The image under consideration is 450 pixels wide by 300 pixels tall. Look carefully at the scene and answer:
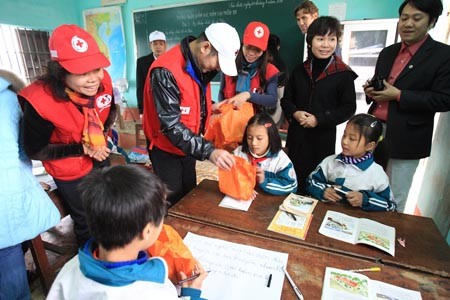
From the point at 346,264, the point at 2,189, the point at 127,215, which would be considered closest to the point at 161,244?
the point at 127,215

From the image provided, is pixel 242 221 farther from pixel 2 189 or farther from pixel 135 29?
pixel 135 29

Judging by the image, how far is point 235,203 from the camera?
132 centimetres

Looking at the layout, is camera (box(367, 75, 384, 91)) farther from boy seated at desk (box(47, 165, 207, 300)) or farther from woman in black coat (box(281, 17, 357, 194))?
boy seated at desk (box(47, 165, 207, 300))

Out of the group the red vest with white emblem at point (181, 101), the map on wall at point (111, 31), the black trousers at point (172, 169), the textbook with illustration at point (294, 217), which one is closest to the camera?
the textbook with illustration at point (294, 217)

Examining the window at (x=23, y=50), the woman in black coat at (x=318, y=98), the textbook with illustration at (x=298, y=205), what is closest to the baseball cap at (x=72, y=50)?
the textbook with illustration at (x=298, y=205)

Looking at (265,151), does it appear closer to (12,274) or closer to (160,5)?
(12,274)

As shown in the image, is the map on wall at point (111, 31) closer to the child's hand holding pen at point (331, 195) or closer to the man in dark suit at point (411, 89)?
the man in dark suit at point (411, 89)

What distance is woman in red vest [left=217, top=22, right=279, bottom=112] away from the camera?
6.16 feet

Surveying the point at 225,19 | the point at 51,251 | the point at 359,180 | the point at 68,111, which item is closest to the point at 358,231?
the point at 359,180

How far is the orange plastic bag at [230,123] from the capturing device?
5.64ft

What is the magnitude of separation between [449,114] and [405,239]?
1.42 meters

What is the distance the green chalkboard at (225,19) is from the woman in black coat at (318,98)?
174 cm

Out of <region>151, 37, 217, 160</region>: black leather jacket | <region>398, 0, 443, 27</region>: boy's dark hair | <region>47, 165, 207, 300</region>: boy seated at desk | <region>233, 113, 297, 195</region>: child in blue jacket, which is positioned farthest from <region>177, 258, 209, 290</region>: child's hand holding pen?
<region>398, 0, 443, 27</region>: boy's dark hair

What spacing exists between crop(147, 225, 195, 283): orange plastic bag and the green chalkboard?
3.09 meters
